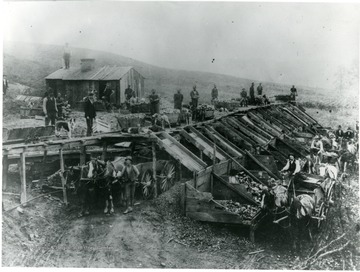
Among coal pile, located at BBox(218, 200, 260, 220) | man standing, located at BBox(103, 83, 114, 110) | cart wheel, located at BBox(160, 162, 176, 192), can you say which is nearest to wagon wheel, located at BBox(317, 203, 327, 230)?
coal pile, located at BBox(218, 200, 260, 220)

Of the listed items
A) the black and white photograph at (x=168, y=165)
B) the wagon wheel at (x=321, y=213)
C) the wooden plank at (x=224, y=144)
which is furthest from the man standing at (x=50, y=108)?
the wagon wheel at (x=321, y=213)

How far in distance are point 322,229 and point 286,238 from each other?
52.3 inches

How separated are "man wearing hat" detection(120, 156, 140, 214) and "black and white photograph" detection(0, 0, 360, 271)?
40mm

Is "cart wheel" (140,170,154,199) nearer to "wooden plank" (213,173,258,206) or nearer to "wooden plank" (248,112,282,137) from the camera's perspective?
"wooden plank" (213,173,258,206)

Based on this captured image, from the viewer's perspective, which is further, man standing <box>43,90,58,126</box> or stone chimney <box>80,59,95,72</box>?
stone chimney <box>80,59,95,72</box>

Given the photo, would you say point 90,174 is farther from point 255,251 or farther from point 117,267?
point 255,251

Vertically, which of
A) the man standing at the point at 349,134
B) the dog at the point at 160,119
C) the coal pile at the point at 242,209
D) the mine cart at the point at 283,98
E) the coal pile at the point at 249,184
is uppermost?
the mine cart at the point at 283,98

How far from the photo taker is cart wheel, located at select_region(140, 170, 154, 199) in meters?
10.5

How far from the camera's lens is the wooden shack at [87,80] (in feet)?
49.4

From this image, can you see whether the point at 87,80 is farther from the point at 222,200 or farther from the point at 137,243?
the point at 137,243

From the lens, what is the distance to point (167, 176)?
11445 millimetres

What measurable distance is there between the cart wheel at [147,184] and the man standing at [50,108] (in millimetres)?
4381

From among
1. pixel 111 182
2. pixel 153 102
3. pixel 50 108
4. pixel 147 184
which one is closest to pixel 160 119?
pixel 153 102

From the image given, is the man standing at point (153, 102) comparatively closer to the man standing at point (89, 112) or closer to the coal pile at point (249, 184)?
the man standing at point (89, 112)
